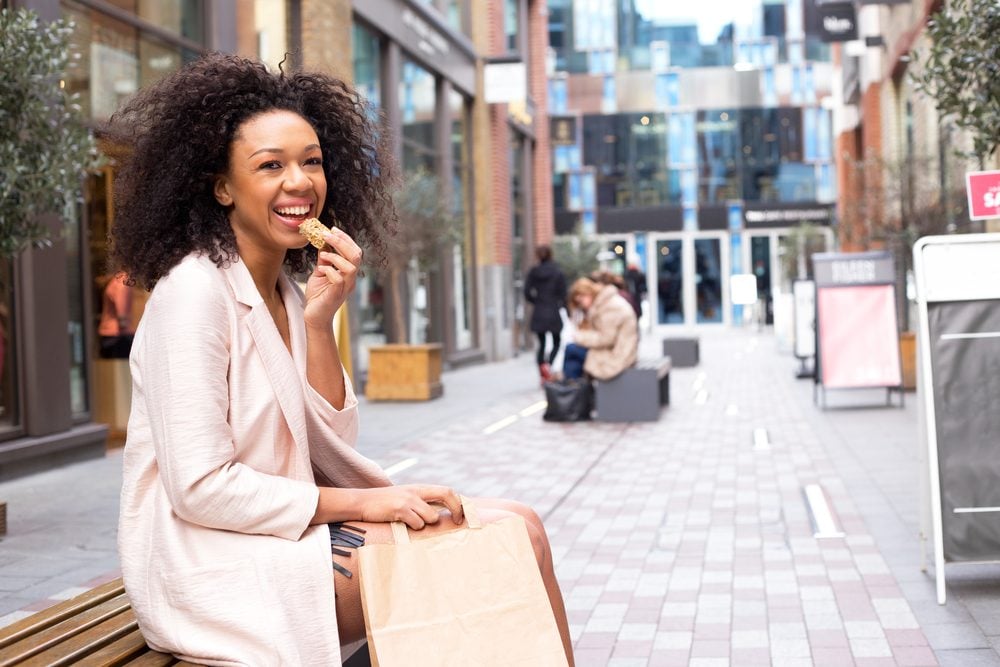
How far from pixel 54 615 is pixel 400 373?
1254 cm

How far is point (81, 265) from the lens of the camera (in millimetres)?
10375

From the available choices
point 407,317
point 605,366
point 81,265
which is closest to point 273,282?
point 81,265

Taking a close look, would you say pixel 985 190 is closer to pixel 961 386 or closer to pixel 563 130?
pixel 961 386

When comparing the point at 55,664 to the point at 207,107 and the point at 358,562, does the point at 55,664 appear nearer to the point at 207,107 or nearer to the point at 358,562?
the point at 358,562

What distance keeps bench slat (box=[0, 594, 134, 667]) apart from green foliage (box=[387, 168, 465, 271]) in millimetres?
12577

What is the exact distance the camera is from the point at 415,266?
17.4 metres

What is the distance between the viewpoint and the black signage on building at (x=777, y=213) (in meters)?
44.1

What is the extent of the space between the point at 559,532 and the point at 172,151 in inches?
178

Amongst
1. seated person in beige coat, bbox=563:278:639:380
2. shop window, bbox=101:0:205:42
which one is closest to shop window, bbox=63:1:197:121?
shop window, bbox=101:0:205:42

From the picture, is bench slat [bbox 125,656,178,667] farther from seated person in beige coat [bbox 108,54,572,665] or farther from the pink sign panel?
the pink sign panel

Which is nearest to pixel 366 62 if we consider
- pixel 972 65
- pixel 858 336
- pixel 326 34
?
pixel 326 34

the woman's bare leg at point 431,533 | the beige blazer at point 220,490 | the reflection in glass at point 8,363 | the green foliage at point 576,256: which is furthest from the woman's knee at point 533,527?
the green foliage at point 576,256

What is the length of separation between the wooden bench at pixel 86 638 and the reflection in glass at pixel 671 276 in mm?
42662

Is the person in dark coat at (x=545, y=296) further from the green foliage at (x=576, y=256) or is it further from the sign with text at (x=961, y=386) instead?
the green foliage at (x=576, y=256)
